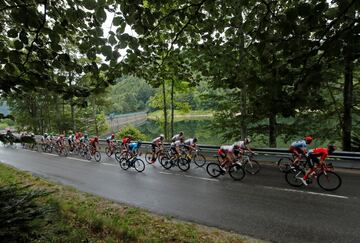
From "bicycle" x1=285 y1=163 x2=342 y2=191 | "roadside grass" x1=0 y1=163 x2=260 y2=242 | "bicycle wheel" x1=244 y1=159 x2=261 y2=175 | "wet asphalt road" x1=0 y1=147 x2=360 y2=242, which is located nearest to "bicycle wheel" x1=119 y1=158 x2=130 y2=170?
"wet asphalt road" x1=0 y1=147 x2=360 y2=242

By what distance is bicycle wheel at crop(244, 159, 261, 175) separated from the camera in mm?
12420

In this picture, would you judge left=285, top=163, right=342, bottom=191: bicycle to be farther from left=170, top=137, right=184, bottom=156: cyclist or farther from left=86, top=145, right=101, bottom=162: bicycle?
left=86, top=145, right=101, bottom=162: bicycle

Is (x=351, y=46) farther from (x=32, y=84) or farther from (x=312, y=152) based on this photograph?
(x=312, y=152)

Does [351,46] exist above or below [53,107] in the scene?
below

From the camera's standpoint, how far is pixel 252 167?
41.5 feet

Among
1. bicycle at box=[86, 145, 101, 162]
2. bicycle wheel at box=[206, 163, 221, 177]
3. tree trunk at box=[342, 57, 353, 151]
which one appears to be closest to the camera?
bicycle wheel at box=[206, 163, 221, 177]

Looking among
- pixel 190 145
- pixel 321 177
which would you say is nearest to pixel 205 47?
pixel 321 177

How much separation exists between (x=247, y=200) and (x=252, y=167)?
4.02 m

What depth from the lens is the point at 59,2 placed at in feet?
11.9

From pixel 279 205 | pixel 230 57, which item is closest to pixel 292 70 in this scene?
pixel 230 57

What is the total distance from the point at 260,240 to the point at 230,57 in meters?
3.74

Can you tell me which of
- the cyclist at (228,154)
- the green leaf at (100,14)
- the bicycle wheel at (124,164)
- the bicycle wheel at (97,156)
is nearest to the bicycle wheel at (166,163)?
the bicycle wheel at (124,164)

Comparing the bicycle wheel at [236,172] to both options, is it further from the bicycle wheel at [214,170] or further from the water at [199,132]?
the water at [199,132]

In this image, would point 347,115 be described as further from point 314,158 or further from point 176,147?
point 176,147
